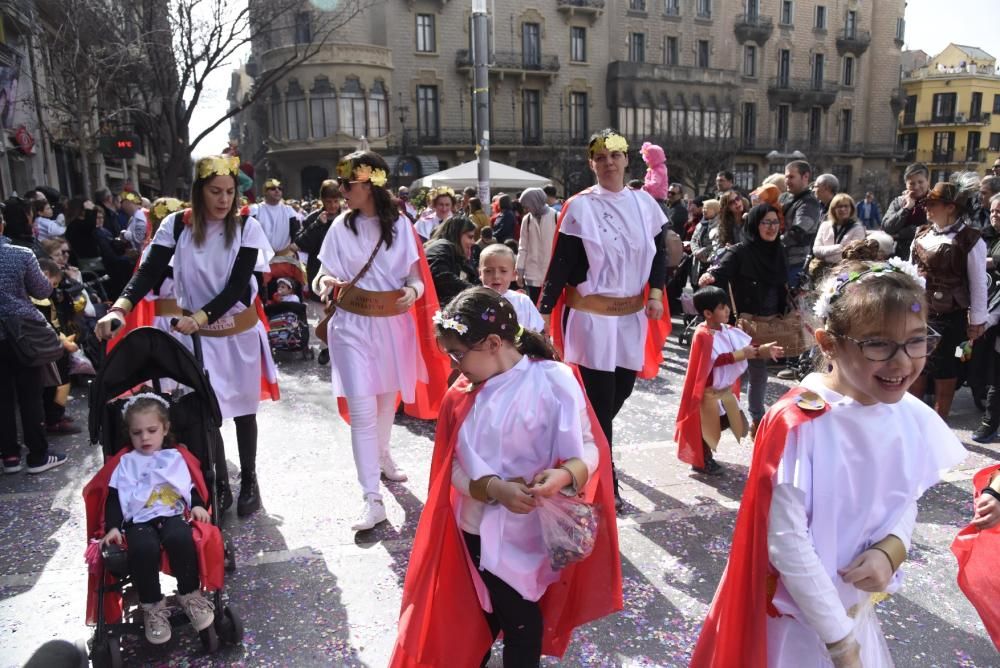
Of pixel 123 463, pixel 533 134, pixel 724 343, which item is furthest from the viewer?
pixel 533 134

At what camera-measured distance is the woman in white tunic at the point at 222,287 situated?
3812 millimetres

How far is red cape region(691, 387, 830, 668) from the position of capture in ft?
5.77

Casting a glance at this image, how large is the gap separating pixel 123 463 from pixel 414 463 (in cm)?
237

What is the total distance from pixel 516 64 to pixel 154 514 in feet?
125

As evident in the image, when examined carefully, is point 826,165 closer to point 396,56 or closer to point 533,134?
point 533,134

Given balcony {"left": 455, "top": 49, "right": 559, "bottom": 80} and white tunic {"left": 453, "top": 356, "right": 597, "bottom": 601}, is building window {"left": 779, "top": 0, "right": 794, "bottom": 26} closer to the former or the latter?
balcony {"left": 455, "top": 49, "right": 559, "bottom": 80}

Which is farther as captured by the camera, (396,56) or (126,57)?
(396,56)

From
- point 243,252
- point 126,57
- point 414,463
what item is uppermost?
point 126,57

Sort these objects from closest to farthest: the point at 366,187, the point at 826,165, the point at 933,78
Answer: the point at 366,187 < the point at 826,165 < the point at 933,78

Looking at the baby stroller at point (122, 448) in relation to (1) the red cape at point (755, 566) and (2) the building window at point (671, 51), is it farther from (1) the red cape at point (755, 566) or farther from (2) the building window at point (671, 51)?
(2) the building window at point (671, 51)

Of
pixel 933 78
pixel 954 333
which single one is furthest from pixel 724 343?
pixel 933 78

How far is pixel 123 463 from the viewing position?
2.90 m

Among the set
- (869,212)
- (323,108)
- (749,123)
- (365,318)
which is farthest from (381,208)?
(749,123)

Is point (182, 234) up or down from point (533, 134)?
down
